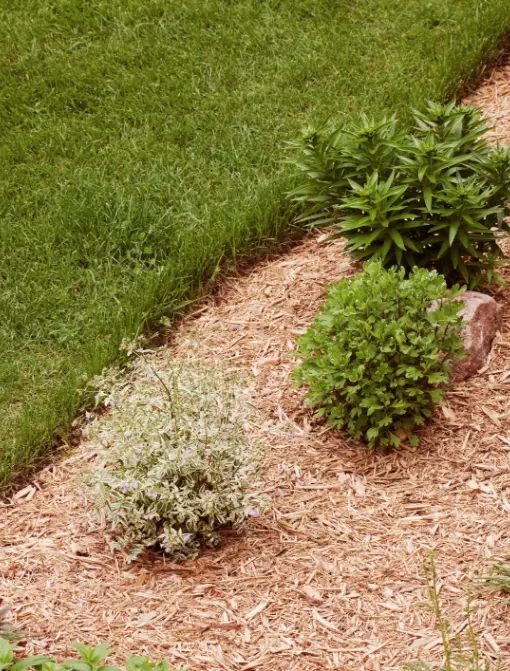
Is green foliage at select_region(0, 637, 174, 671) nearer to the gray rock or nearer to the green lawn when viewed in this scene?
the green lawn

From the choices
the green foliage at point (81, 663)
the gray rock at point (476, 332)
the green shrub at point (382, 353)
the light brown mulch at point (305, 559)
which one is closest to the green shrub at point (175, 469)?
the light brown mulch at point (305, 559)

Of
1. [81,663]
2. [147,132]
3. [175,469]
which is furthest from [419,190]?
[81,663]

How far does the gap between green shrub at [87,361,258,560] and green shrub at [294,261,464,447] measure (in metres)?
0.53

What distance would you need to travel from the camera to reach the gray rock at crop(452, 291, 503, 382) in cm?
478

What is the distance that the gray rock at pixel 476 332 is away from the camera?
4781mm

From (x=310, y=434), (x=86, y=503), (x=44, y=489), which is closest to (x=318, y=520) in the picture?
(x=310, y=434)

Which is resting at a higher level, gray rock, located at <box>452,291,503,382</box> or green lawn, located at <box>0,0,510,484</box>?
green lawn, located at <box>0,0,510,484</box>

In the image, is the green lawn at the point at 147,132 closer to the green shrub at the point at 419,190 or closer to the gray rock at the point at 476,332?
the green shrub at the point at 419,190

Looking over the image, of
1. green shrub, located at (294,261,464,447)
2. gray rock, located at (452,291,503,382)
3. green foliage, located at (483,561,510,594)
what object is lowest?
green foliage, located at (483,561,510,594)

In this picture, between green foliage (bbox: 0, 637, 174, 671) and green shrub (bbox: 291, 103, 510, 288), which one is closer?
green foliage (bbox: 0, 637, 174, 671)

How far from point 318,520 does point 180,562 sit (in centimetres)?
59

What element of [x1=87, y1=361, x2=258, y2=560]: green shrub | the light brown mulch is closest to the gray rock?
the light brown mulch

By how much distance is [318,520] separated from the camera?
4.17m

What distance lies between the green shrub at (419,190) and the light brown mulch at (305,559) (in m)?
0.50
